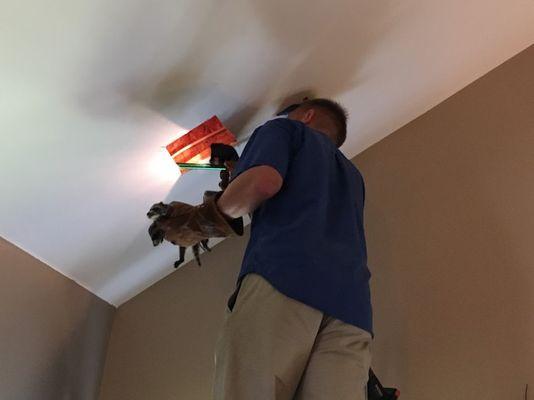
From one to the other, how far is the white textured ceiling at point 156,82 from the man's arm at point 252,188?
0.37 metres

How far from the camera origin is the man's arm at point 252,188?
1.13 meters

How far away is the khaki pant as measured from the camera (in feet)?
3.21

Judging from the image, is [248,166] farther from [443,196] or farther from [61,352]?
A: [61,352]

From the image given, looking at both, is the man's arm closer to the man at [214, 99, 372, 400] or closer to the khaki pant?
the man at [214, 99, 372, 400]

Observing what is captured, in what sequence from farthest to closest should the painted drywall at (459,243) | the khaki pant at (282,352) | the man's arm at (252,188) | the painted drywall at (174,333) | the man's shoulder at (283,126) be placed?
the painted drywall at (174,333) < the painted drywall at (459,243) < the man's shoulder at (283,126) < the man's arm at (252,188) < the khaki pant at (282,352)

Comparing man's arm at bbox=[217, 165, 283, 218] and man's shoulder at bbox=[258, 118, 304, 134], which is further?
man's shoulder at bbox=[258, 118, 304, 134]

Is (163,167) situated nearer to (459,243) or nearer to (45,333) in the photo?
(45,333)

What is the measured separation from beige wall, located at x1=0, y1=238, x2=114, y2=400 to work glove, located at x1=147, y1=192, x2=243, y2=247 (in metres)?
0.54

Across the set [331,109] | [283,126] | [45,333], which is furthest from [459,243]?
[45,333]

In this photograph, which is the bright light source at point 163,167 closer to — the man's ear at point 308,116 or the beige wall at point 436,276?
the man's ear at point 308,116

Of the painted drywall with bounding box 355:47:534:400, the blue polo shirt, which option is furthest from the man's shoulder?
the painted drywall with bounding box 355:47:534:400

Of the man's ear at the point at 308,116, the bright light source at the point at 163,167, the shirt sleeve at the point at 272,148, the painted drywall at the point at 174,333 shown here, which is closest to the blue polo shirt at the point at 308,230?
the shirt sleeve at the point at 272,148

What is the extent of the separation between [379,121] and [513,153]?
43 centimetres

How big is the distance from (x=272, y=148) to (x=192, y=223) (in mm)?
240
